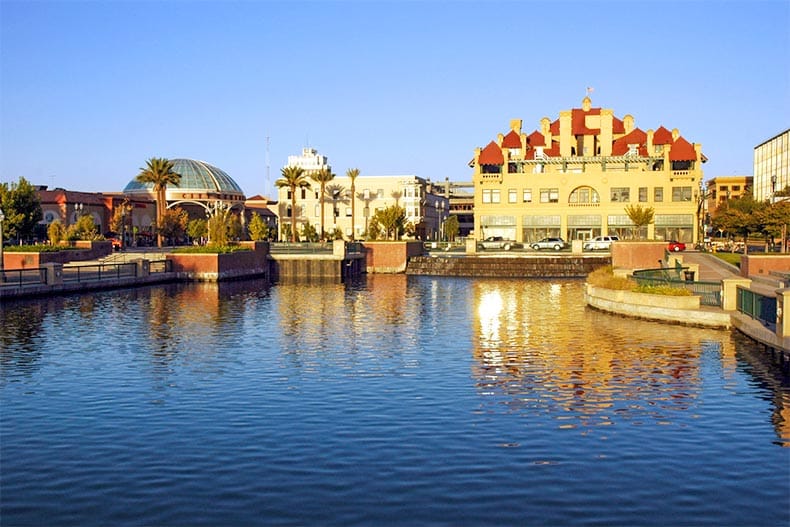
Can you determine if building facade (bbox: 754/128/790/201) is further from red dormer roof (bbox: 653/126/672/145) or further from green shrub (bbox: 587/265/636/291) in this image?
green shrub (bbox: 587/265/636/291)

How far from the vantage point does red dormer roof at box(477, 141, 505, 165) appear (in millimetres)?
111812

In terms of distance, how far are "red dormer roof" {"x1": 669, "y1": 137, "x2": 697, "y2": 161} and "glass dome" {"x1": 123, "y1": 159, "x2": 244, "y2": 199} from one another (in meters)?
88.3

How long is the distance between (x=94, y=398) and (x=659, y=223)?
93804mm

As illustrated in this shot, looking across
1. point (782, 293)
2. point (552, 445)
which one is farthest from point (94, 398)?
point (782, 293)

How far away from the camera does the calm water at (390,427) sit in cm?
1434

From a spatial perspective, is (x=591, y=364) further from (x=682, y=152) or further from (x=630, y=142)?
(x=630, y=142)

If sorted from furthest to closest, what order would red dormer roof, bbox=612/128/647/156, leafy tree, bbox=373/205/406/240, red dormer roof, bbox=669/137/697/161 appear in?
1. red dormer roof, bbox=612/128/647/156
2. leafy tree, bbox=373/205/406/240
3. red dormer roof, bbox=669/137/697/161

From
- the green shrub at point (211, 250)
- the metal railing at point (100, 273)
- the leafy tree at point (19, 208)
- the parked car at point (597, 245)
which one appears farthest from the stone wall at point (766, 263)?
the leafy tree at point (19, 208)

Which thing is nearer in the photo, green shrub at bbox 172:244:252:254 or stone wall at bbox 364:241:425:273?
green shrub at bbox 172:244:252:254

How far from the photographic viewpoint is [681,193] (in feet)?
347

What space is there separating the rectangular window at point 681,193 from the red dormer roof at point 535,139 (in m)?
18.8

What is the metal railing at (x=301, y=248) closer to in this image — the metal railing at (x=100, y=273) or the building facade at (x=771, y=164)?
the metal railing at (x=100, y=273)

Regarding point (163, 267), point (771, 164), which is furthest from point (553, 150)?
point (771, 164)

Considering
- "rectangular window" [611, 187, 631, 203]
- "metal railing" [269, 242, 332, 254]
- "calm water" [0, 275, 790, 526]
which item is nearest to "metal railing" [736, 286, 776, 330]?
"calm water" [0, 275, 790, 526]
